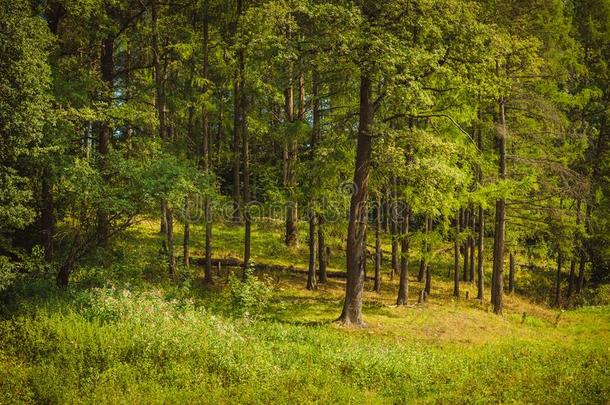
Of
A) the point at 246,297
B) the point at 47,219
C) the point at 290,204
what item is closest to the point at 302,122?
the point at 290,204

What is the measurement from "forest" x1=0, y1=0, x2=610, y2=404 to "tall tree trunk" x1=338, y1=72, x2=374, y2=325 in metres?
0.07

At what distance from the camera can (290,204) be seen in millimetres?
19562

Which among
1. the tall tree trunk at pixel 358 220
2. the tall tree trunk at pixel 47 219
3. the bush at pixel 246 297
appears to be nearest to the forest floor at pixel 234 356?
the bush at pixel 246 297

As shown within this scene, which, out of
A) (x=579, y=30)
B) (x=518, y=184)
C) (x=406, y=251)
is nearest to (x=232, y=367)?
(x=406, y=251)

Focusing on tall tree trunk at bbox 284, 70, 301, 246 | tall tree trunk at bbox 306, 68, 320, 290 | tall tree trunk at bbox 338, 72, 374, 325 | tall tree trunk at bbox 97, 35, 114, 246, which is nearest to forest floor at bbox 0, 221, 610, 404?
tall tree trunk at bbox 338, 72, 374, 325

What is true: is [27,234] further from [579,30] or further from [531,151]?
[579,30]

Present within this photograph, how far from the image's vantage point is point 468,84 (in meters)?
15.5

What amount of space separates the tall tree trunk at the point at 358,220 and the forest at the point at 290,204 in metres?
0.07

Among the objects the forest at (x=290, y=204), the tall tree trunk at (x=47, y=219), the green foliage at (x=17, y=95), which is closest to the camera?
the forest at (x=290, y=204)

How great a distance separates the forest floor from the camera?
952 centimetres

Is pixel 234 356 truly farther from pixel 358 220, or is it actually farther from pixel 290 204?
pixel 290 204

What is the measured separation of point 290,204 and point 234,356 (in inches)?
373

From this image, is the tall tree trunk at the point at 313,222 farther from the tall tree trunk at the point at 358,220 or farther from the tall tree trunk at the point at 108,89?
the tall tree trunk at the point at 108,89

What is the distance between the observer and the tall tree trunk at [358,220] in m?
16.2
